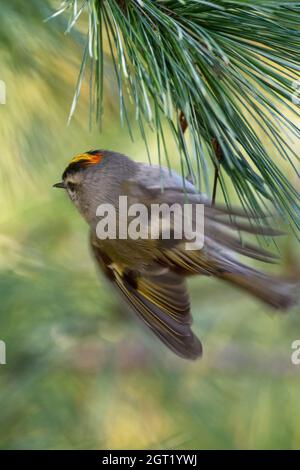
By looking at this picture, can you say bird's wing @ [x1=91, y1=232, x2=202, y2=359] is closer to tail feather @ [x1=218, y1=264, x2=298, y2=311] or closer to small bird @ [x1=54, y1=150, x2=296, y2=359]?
small bird @ [x1=54, y1=150, x2=296, y2=359]

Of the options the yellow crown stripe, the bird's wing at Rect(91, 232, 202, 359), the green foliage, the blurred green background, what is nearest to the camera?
the green foliage

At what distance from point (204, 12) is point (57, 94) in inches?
24.8

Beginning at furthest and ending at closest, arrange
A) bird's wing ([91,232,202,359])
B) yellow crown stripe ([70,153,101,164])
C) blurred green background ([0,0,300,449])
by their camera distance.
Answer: blurred green background ([0,0,300,449]) → yellow crown stripe ([70,153,101,164]) → bird's wing ([91,232,202,359])

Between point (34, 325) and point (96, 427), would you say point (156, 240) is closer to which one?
point (34, 325)

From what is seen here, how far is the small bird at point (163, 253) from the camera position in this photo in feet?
2.72

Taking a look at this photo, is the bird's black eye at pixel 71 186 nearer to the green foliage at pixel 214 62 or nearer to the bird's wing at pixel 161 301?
the bird's wing at pixel 161 301

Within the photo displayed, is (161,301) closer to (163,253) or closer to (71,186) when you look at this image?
(163,253)

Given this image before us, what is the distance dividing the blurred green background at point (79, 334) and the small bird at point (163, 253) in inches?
3.8

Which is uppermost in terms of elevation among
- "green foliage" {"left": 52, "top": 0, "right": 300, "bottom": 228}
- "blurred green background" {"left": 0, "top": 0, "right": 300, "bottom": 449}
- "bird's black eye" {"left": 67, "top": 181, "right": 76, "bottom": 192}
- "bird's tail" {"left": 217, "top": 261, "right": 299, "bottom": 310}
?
"green foliage" {"left": 52, "top": 0, "right": 300, "bottom": 228}

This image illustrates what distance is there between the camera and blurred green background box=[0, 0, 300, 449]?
1.27 meters

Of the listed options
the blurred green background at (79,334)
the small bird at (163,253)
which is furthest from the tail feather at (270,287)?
the blurred green background at (79,334)

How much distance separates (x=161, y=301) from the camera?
105 centimetres

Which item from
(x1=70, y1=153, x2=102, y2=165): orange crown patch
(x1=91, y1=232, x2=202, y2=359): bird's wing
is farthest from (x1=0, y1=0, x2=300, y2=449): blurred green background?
(x1=70, y1=153, x2=102, y2=165): orange crown patch
